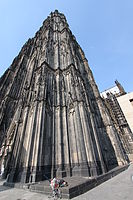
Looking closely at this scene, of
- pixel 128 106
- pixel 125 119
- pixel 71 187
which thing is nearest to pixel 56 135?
pixel 71 187

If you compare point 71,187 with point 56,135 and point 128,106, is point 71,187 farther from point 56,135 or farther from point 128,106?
point 128,106

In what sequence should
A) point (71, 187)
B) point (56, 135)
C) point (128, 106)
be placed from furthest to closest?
point (128, 106)
point (56, 135)
point (71, 187)

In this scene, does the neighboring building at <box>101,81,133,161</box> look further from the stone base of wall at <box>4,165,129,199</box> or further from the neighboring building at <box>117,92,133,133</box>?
the stone base of wall at <box>4,165,129,199</box>

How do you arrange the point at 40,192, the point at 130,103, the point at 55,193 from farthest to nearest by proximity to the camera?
the point at 130,103
the point at 40,192
the point at 55,193

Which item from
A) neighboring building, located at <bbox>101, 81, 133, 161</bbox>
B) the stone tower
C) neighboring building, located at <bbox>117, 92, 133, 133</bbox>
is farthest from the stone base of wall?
neighboring building, located at <bbox>117, 92, 133, 133</bbox>

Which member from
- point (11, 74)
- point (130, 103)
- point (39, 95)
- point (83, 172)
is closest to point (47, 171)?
point (83, 172)

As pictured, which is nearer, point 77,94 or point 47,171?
point 47,171

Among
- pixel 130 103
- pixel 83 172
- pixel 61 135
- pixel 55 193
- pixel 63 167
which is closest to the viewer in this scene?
pixel 55 193

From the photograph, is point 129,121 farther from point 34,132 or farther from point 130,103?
point 34,132

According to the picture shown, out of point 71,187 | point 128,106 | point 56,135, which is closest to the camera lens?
point 71,187

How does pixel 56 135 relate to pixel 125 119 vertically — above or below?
below

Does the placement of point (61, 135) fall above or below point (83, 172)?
above

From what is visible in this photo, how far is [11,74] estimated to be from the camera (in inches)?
918

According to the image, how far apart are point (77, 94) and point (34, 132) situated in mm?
6398
